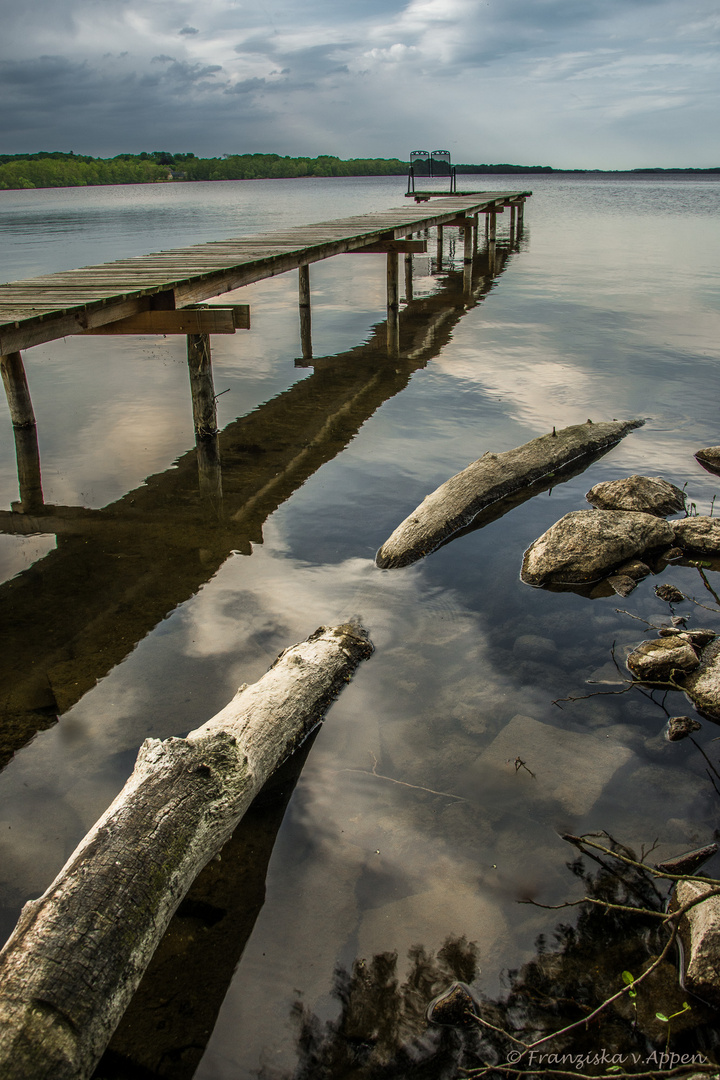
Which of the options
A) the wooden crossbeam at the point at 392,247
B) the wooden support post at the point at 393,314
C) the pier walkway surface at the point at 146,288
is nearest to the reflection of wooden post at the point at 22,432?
the pier walkway surface at the point at 146,288

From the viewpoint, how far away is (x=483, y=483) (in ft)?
25.2

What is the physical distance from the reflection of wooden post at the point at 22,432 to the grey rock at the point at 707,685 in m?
6.49

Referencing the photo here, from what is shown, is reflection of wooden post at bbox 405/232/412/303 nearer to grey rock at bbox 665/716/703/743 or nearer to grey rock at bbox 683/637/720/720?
grey rock at bbox 683/637/720/720

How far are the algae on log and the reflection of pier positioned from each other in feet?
4.84

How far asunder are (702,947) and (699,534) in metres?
4.42

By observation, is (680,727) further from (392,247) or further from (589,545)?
(392,247)

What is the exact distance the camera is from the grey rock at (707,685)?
4.41 meters

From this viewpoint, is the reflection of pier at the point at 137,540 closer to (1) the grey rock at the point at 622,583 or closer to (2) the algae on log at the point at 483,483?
(2) the algae on log at the point at 483,483

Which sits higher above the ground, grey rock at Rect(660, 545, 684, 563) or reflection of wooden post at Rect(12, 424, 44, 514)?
reflection of wooden post at Rect(12, 424, 44, 514)

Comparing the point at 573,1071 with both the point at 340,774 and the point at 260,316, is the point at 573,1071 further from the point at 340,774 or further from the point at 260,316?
the point at 260,316

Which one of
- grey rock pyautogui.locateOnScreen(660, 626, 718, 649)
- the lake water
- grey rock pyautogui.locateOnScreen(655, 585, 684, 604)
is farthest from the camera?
grey rock pyautogui.locateOnScreen(655, 585, 684, 604)

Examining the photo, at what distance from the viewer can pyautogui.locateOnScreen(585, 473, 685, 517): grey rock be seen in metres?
7.31

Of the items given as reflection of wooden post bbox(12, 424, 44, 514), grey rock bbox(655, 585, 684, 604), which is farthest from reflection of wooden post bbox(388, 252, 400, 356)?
grey rock bbox(655, 585, 684, 604)

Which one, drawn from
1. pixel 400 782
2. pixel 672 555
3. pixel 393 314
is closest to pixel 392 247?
pixel 393 314
